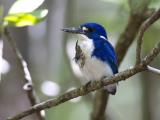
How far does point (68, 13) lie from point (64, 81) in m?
0.42

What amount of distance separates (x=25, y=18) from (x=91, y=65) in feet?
1.00

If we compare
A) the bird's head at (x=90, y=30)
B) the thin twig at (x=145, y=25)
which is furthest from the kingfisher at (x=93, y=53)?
→ the thin twig at (x=145, y=25)

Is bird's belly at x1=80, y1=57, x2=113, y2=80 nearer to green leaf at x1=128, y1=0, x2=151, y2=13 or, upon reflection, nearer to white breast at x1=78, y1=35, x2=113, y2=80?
white breast at x1=78, y1=35, x2=113, y2=80

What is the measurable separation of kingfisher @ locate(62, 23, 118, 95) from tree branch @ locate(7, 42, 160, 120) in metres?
0.07

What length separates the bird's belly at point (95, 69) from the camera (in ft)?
5.89

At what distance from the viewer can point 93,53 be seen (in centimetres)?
179

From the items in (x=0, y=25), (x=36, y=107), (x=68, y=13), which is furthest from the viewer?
(x=68, y=13)

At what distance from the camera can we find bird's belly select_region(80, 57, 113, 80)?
1.79 meters

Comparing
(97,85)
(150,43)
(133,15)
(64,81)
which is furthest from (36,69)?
(97,85)

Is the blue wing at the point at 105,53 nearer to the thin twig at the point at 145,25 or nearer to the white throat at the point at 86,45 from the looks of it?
the white throat at the point at 86,45

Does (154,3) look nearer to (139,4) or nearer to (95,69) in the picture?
(139,4)

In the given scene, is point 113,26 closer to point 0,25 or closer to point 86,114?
point 86,114

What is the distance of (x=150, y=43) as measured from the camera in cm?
241

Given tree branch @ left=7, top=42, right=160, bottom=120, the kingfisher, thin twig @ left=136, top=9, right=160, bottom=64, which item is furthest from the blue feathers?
thin twig @ left=136, top=9, right=160, bottom=64
